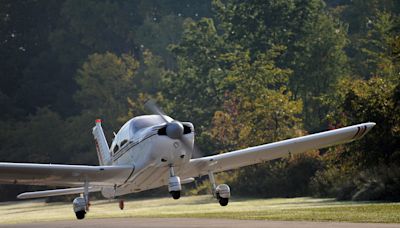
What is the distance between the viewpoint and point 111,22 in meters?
87.4

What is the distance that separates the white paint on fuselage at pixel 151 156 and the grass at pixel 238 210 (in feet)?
8.86

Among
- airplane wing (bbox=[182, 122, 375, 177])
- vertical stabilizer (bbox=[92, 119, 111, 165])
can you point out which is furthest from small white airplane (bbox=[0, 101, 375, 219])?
vertical stabilizer (bbox=[92, 119, 111, 165])

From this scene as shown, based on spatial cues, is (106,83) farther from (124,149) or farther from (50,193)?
(124,149)

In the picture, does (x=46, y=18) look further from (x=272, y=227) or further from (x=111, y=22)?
(x=272, y=227)

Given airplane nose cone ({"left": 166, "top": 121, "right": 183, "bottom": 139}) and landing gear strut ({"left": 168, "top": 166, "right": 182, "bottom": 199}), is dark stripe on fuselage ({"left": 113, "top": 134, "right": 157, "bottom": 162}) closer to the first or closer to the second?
airplane nose cone ({"left": 166, "top": 121, "right": 183, "bottom": 139})

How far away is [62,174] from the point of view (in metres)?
22.0

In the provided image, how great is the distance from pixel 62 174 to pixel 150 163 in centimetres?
222

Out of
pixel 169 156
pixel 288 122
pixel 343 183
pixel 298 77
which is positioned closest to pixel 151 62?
pixel 298 77

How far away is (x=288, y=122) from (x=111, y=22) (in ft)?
147

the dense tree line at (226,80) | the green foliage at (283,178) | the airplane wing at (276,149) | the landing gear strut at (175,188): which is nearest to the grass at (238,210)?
the airplane wing at (276,149)

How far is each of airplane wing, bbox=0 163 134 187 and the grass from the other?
11.3 ft

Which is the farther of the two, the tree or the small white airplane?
the tree

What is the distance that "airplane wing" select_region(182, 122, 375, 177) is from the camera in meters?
23.0

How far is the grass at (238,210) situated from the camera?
21.7 metres
